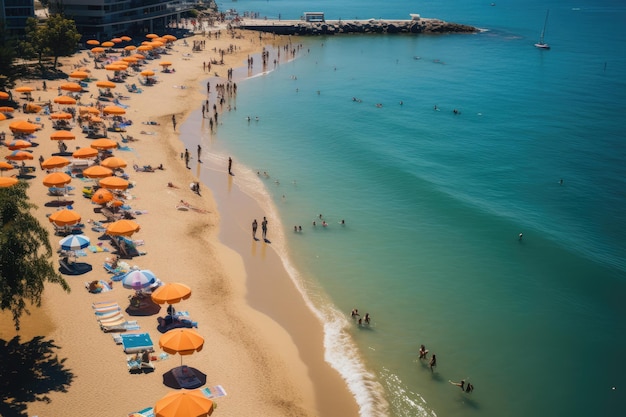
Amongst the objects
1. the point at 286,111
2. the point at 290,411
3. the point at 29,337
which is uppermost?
the point at 286,111

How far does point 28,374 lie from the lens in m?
19.1

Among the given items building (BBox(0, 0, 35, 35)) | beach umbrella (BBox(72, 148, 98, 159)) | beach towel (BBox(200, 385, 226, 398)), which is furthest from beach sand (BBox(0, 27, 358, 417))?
building (BBox(0, 0, 35, 35))

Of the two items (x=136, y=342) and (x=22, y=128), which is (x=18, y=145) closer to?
(x=22, y=128)

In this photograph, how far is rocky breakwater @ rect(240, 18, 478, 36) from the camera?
115 metres

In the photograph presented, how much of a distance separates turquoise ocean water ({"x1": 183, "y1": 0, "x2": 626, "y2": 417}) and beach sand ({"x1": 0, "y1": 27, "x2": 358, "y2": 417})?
4.94 feet

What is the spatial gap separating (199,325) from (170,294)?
78.1 inches

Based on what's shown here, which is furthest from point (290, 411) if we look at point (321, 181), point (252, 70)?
point (252, 70)

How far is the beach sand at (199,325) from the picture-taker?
63.1ft

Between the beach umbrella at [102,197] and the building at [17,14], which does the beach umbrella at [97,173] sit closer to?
the beach umbrella at [102,197]

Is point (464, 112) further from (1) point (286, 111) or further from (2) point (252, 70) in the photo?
(2) point (252, 70)

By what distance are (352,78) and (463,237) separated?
51127mm

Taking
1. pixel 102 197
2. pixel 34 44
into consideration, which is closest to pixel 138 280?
pixel 102 197

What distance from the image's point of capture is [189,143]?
47844 mm

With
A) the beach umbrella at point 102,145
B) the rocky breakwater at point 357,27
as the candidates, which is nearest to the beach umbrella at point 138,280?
the beach umbrella at point 102,145
